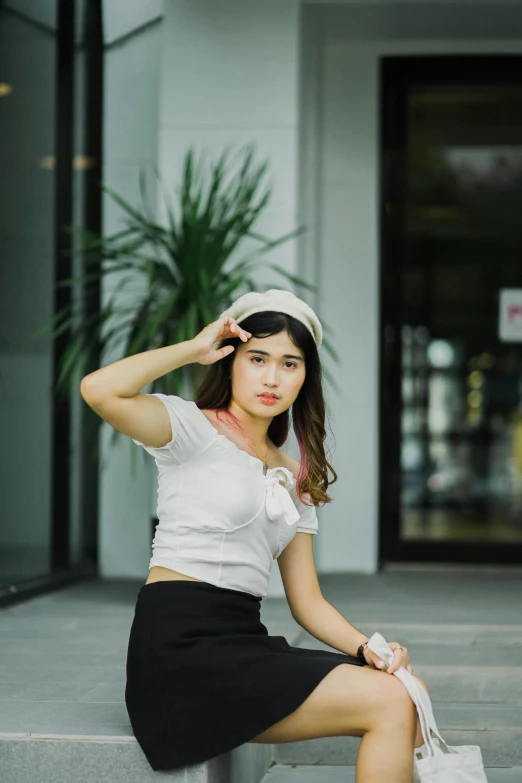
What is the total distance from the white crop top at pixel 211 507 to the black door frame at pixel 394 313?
131 inches

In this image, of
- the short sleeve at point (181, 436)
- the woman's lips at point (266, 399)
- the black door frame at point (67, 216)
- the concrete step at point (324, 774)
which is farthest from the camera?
the black door frame at point (67, 216)

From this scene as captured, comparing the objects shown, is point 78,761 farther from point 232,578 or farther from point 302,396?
point 302,396

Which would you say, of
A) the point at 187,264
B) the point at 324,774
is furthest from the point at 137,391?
the point at 187,264

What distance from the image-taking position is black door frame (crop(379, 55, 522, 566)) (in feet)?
18.2

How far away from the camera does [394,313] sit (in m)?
5.60

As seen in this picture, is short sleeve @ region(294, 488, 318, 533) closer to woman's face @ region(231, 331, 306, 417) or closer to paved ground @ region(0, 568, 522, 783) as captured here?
woman's face @ region(231, 331, 306, 417)

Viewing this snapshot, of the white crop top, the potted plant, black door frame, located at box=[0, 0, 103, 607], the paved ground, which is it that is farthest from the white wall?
the white crop top

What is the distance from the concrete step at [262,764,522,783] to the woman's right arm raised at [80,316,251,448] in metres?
1.18

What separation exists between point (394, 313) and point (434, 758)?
3.64 metres

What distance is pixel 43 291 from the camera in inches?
189

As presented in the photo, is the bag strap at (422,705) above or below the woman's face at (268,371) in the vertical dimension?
below

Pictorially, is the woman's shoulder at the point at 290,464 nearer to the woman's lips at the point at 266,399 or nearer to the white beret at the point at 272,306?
the woman's lips at the point at 266,399

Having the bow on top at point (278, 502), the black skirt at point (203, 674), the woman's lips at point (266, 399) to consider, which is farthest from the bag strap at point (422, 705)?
Result: the woman's lips at point (266, 399)

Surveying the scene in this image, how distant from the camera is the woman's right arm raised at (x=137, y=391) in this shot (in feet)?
7.06
